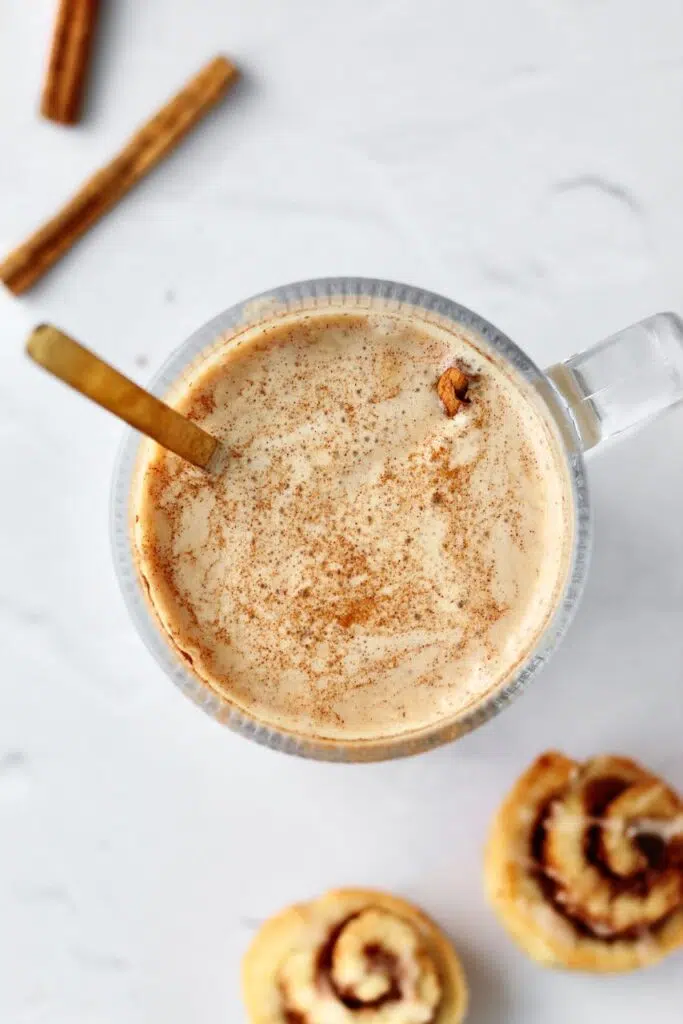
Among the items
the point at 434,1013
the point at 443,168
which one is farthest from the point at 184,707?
the point at 443,168

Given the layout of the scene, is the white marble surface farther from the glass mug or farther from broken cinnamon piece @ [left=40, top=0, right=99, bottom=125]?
the glass mug

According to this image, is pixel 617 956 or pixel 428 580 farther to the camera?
pixel 617 956

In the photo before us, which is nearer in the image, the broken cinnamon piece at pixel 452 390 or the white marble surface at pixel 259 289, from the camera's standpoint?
the broken cinnamon piece at pixel 452 390

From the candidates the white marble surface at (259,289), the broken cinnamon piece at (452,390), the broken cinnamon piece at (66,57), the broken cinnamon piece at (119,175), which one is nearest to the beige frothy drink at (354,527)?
the broken cinnamon piece at (452,390)

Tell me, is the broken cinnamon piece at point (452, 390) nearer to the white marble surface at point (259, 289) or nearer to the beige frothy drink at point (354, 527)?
the beige frothy drink at point (354, 527)

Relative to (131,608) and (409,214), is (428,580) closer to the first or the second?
(131,608)

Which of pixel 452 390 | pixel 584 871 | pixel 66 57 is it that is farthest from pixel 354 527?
pixel 66 57

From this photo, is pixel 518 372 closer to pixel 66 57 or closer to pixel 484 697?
pixel 484 697
